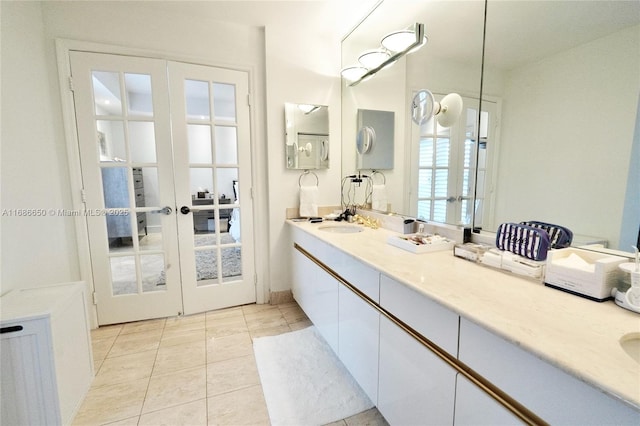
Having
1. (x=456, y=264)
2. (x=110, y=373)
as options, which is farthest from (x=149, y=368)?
(x=456, y=264)

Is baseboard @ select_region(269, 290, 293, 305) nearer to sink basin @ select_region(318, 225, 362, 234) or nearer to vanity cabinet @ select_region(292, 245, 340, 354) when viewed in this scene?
vanity cabinet @ select_region(292, 245, 340, 354)

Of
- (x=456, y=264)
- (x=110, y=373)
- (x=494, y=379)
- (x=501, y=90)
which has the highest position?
(x=501, y=90)

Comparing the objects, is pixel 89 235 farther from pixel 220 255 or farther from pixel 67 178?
pixel 220 255

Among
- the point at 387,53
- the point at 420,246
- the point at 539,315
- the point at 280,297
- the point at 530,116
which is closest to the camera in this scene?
the point at 539,315

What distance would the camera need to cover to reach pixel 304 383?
5.36 ft

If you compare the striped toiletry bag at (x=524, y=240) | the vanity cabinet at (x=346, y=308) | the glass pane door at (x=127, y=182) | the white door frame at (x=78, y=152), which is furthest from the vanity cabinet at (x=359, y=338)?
the glass pane door at (x=127, y=182)

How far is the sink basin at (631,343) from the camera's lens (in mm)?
663

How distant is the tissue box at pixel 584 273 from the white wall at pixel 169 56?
1.90m

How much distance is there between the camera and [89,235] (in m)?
2.15

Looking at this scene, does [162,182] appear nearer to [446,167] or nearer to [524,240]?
[446,167]

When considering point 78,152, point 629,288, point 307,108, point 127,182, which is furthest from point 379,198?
point 78,152

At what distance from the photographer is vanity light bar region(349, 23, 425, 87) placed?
5.74 feet

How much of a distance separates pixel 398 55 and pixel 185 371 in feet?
8.40

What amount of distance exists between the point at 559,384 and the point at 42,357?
193 cm
